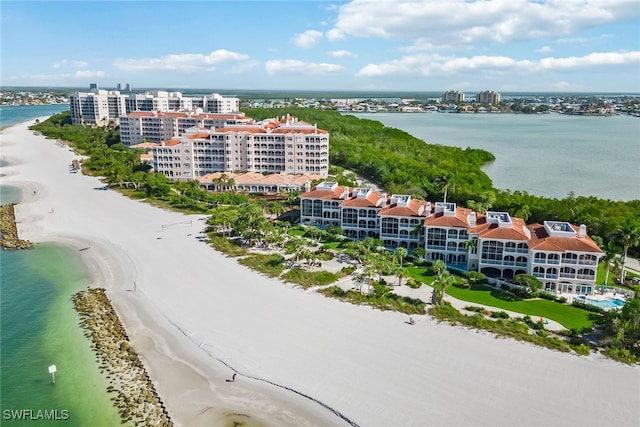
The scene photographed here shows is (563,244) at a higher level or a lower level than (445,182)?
lower

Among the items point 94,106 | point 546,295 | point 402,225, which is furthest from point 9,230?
point 94,106

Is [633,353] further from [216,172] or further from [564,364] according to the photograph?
[216,172]

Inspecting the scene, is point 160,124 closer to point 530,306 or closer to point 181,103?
point 181,103

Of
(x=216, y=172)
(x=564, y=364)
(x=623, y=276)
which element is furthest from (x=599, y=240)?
(x=216, y=172)

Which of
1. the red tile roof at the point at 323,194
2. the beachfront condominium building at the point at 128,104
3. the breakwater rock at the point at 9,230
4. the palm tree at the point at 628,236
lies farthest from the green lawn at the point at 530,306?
the beachfront condominium building at the point at 128,104

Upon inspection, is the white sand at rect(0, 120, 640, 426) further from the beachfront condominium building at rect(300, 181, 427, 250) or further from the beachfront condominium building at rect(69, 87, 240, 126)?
the beachfront condominium building at rect(69, 87, 240, 126)
